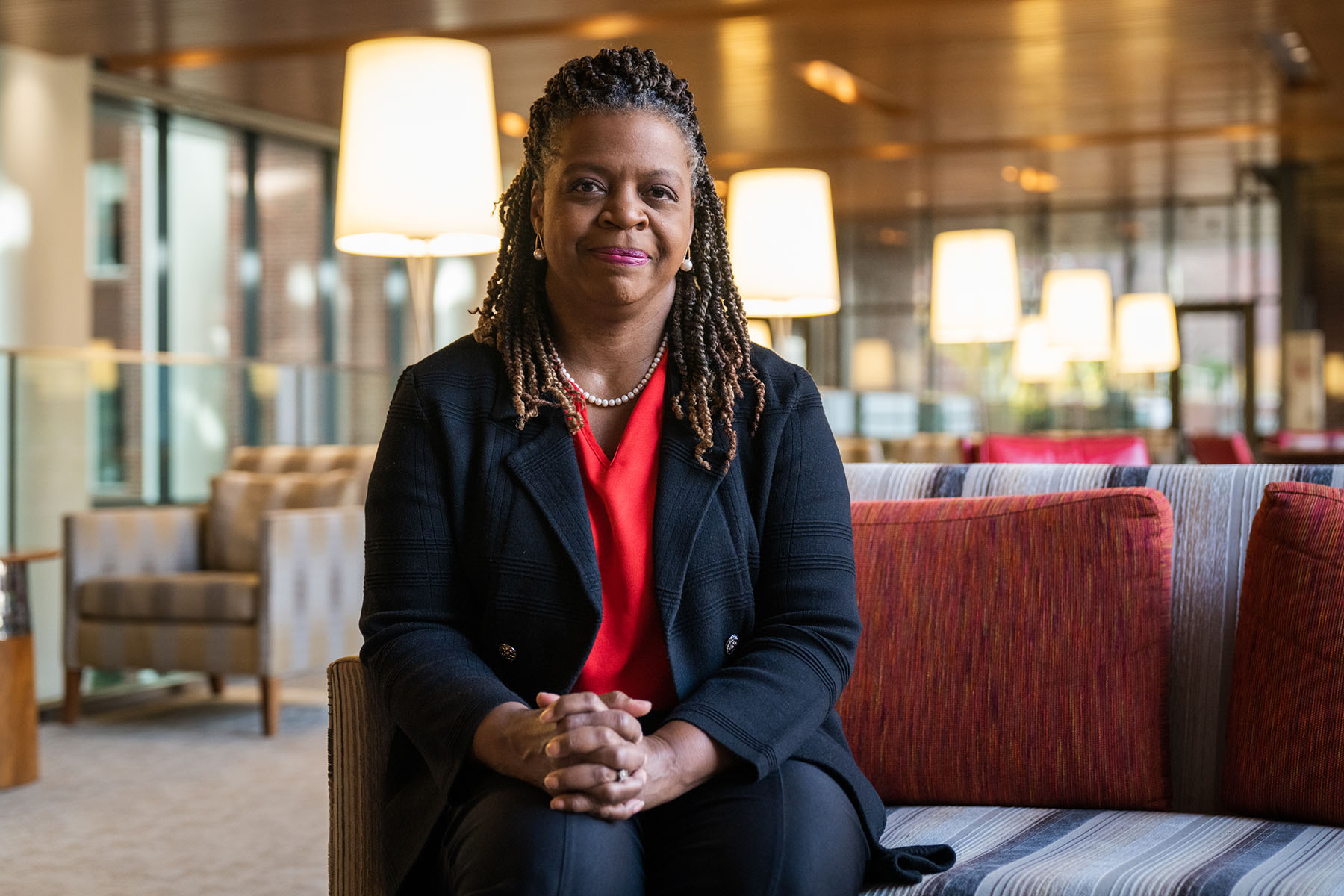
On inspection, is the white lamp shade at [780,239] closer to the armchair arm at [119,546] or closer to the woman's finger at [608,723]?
the armchair arm at [119,546]

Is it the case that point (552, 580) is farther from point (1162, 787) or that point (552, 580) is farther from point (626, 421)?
point (1162, 787)

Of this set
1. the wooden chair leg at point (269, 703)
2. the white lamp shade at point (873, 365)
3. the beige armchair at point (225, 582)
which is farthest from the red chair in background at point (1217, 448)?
the white lamp shade at point (873, 365)

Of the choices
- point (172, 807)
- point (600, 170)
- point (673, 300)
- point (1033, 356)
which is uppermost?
point (1033, 356)

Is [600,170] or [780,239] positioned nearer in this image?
[600,170]

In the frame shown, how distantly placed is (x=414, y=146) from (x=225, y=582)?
8.61 ft

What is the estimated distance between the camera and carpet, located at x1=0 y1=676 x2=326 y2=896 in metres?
3.39

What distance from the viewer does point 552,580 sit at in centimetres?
167

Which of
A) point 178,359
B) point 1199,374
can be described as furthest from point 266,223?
point 1199,374

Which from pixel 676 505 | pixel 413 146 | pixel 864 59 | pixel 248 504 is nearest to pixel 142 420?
pixel 248 504

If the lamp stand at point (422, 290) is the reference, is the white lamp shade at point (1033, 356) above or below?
above

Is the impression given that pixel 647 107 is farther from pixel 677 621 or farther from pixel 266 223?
pixel 266 223

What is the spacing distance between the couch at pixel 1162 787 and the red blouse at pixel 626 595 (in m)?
0.32

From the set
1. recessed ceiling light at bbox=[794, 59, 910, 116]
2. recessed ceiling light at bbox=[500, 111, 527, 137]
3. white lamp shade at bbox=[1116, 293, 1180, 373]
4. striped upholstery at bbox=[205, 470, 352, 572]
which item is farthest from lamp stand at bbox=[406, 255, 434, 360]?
white lamp shade at bbox=[1116, 293, 1180, 373]

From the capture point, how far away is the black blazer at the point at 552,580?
164 centimetres
